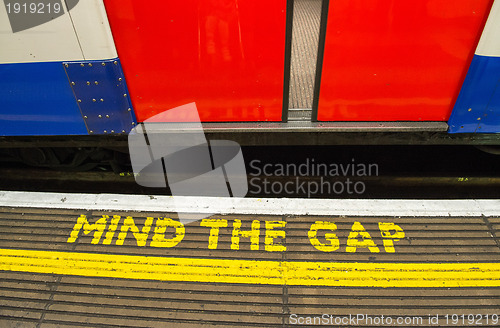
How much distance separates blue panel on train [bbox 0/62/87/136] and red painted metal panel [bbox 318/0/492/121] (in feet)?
6.86

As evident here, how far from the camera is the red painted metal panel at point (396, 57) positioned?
241 centimetres

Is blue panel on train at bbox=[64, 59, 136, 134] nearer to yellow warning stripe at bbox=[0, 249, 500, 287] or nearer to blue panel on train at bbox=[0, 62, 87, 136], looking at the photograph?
blue panel on train at bbox=[0, 62, 87, 136]

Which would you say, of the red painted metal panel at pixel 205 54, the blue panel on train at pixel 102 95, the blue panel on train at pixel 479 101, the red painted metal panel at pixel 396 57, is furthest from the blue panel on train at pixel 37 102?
the blue panel on train at pixel 479 101

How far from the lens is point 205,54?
8.68 ft

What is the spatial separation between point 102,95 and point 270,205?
1.61m

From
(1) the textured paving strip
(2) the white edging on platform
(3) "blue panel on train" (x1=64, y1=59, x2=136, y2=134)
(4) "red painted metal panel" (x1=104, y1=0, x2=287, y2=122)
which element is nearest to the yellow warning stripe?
(1) the textured paving strip


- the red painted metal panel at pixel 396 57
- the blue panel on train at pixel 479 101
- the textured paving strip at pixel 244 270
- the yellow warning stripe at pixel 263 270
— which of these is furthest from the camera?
the blue panel on train at pixel 479 101

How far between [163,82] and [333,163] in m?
2.12

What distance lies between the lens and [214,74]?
2.75 m

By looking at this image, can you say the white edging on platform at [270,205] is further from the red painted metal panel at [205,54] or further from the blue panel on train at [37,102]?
the red painted metal panel at [205,54]

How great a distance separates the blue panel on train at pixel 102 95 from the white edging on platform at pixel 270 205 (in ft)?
Answer: 2.03

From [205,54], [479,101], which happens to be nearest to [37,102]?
[205,54]

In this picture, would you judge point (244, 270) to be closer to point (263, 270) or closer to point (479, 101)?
point (263, 270)

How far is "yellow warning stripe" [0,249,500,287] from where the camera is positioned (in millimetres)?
2201
